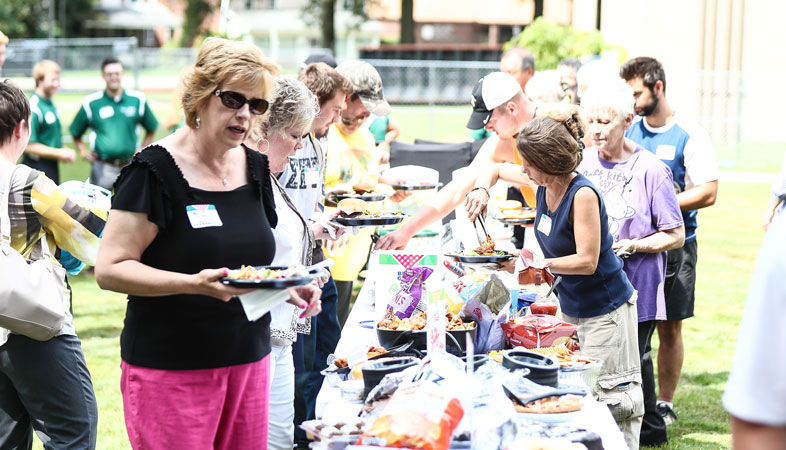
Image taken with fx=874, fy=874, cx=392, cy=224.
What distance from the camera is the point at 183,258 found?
218 cm

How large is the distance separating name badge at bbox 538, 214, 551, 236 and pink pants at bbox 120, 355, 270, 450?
1.29m

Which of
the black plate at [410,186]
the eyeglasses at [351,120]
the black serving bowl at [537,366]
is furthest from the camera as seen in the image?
the black plate at [410,186]

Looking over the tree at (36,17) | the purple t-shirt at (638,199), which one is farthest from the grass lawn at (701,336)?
the tree at (36,17)

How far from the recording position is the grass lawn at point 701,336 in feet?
15.6

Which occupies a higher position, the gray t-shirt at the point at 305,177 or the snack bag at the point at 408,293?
the gray t-shirt at the point at 305,177

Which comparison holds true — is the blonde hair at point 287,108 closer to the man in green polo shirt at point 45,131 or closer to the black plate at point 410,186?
the black plate at point 410,186

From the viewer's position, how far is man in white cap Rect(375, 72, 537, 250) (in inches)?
157

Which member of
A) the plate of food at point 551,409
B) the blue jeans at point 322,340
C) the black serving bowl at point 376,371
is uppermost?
the black serving bowl at point 376,371

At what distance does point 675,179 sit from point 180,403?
3.17 meters

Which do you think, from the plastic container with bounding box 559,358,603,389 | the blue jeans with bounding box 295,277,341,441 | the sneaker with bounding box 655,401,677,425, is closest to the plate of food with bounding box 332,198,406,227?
the blue jeans with bounding box 295,277,341,441

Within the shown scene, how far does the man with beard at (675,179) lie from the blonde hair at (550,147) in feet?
5.40

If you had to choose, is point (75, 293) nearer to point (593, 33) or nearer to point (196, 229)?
point (196, 229)

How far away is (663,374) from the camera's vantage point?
4773 mm

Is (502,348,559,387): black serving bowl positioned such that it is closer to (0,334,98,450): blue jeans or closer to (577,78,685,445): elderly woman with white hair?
(577,78,685,445): elderly woman with white hair
